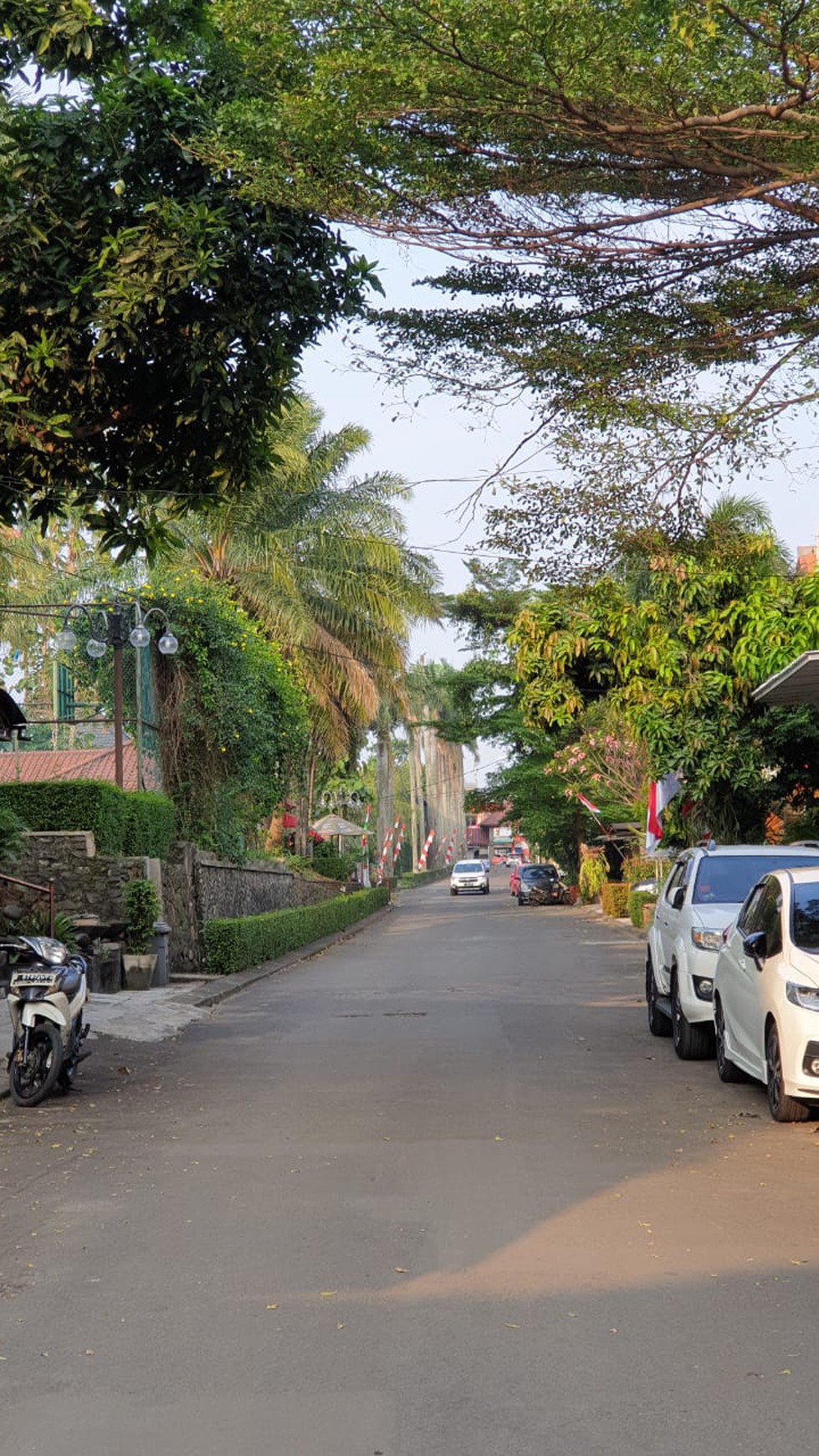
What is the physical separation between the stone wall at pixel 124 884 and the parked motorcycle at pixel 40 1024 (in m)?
10.5

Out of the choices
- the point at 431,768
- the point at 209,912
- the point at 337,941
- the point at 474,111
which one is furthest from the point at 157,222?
the point at 431,768

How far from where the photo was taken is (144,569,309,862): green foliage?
3064 centimetres

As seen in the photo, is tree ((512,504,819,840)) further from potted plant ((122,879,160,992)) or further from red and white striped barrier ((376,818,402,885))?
red and white striped barrier ((376,818,402,885))

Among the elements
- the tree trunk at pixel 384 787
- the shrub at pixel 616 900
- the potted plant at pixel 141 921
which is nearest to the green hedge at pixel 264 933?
the potted plant at pixel 141 921

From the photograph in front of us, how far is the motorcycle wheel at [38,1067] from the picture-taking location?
11570 millimetres

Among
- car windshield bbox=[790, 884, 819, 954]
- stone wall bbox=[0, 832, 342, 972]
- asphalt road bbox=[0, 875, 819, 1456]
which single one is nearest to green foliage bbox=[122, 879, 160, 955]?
stone wall bbox=[0, 832, 342, 972]

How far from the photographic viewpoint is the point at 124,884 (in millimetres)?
23266

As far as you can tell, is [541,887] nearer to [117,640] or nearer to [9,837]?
[117,640]

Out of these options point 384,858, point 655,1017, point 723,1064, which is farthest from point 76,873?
point 384,858

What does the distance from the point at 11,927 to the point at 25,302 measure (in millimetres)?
12773

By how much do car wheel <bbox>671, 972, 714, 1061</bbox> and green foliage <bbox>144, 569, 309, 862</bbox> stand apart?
1852 cm

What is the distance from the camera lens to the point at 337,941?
36.8m

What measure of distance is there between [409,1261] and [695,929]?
23.6 ft

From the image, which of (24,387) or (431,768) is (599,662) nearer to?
(24,387)
